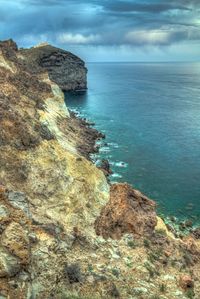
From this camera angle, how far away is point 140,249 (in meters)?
33.4

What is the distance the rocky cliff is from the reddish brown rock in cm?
9

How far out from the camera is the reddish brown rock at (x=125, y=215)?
115 ft

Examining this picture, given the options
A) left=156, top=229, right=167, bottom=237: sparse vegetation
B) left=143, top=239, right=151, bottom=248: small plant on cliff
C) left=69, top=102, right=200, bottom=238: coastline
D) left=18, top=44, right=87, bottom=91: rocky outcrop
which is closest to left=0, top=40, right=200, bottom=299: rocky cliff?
left=143, top=239, right=151, bottom=248: small plant on cliff

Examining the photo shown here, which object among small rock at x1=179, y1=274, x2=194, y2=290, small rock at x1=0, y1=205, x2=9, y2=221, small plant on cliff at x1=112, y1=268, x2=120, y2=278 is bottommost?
small rock at x1=179, y1=274, x2=194, y2=290

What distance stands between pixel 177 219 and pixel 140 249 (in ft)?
79.4

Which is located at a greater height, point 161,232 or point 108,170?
point 161,232

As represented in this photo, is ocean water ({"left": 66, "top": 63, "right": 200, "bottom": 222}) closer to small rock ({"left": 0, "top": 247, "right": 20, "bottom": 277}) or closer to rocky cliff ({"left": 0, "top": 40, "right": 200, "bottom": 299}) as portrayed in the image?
rocky cliff ({"left": 0, "top": 40, "right": 200, "bottom": 299})

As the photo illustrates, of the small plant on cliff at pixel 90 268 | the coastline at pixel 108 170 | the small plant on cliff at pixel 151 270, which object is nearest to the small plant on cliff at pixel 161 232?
the small plant on cliff at pixel 151 270

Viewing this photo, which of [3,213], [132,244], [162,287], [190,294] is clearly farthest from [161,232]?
[3,213]

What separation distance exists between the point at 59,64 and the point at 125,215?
159m

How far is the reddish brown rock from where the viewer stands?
3491 centimetres

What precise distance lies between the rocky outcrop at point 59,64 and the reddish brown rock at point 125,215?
483 ft

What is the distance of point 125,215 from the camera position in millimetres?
36062

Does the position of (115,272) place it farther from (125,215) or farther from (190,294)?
(125,215)
